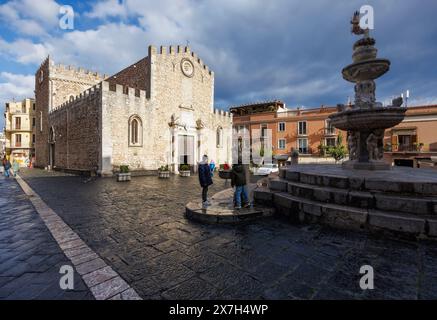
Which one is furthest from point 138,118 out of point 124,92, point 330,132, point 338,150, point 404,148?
point 404,148

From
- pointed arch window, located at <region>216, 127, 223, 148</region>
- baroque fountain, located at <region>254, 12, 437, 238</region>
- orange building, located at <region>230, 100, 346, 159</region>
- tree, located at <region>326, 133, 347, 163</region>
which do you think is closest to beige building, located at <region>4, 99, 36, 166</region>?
pointed arch window, located at <region>216, 127, 223, 148</region>

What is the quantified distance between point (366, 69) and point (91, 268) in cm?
867

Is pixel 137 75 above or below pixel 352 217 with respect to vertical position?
above

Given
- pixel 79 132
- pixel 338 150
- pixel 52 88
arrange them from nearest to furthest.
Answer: pixel 79 132
pixel 52 88
pixel 338 150

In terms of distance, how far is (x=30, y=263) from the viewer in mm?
2893

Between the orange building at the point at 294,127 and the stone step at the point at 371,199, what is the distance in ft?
73.1

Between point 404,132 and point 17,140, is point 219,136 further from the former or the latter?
point 17,140

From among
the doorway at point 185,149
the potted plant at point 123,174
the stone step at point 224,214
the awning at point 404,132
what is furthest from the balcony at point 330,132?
the stone step at point 224,214

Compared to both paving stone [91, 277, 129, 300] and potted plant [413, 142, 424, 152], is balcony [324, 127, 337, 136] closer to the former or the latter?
potted plant [413, 142, 424, 152]

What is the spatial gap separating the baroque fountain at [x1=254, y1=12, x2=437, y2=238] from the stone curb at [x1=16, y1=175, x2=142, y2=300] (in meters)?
3.76

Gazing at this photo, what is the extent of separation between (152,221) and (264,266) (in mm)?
3043

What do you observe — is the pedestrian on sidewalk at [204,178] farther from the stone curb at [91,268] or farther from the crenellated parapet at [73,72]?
the crenellated parapet at [73,72]

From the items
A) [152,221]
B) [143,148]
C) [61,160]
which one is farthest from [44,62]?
[152,221]

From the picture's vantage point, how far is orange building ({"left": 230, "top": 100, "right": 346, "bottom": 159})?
1105 inches
